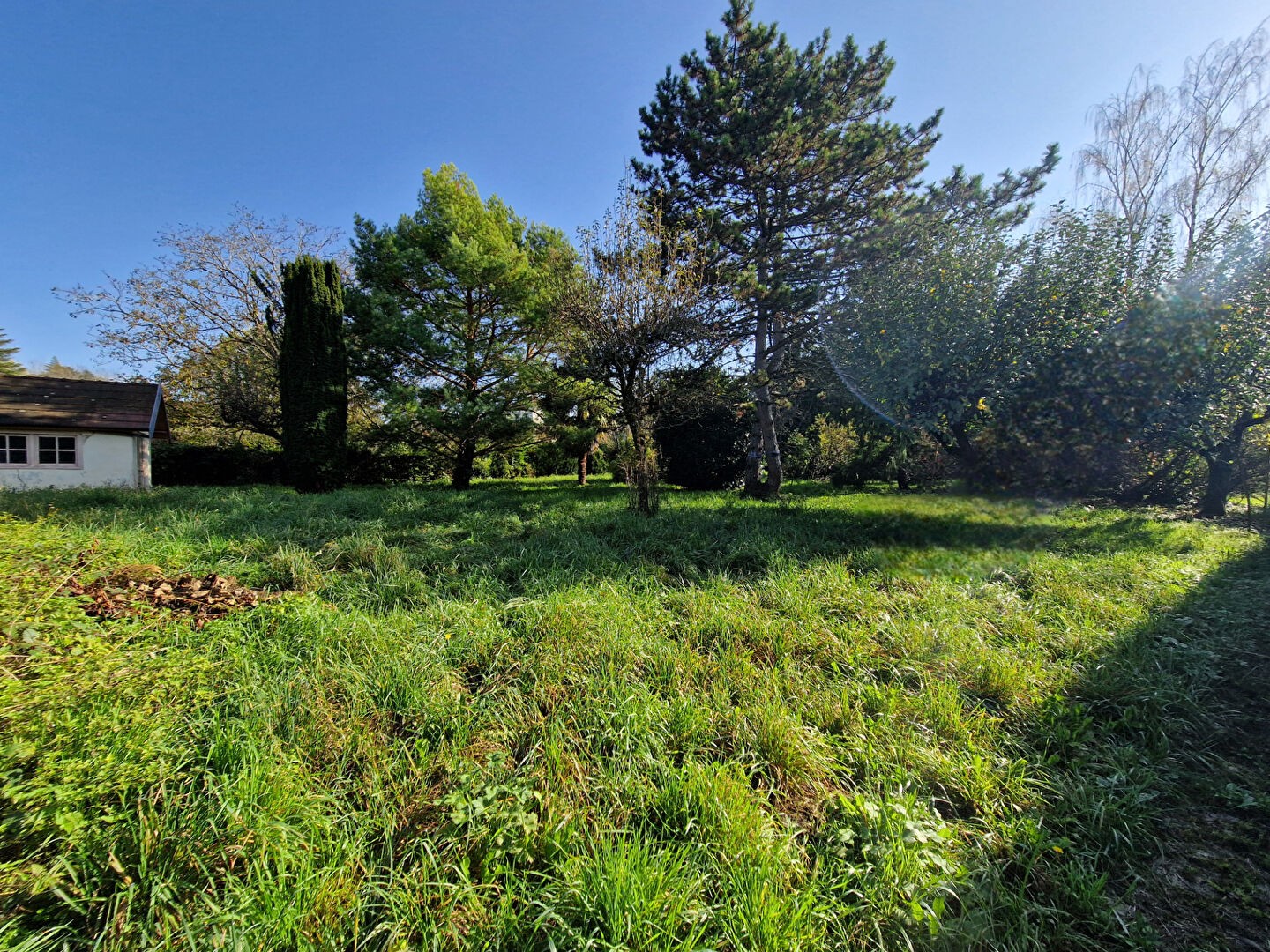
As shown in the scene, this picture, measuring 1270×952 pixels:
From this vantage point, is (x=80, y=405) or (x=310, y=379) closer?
(x=310, y=379)

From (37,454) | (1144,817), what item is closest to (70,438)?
(37,454)

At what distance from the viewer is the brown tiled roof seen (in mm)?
11359

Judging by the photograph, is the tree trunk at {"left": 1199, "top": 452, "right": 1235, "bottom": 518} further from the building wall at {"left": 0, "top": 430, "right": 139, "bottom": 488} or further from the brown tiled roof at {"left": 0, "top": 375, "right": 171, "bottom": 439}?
the brown tiled roof at {"left": 0, "top": 375, "right": 171, "bottom": 439}

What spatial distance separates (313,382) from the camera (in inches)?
440

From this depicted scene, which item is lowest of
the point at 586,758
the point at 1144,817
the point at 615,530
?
the point at 1144,817

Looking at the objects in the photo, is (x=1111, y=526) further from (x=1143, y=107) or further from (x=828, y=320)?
(x=1143, y=107)

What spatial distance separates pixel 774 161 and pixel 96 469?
59.7ft

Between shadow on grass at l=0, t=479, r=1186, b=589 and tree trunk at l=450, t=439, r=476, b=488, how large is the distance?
181 inches

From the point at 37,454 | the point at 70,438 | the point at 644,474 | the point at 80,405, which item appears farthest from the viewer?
the point at 80,405

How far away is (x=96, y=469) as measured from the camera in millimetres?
11719

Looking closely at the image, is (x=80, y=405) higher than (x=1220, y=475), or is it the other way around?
(x=80, y=405)

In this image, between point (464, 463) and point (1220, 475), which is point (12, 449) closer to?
point (464, 463)

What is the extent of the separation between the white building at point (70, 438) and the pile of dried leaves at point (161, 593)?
1192cm

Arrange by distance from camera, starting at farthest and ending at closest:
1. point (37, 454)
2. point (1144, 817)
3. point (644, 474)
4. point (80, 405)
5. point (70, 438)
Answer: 1. point (80, 405)
2. point (70, 438)
3. point (37, 454)
4. point (644, 474)
5. point (1144, 817)
